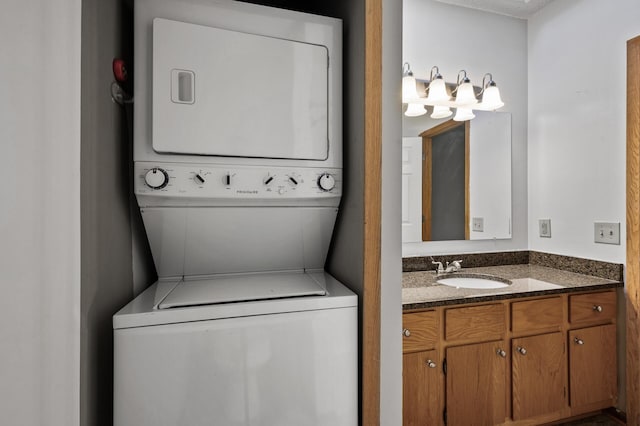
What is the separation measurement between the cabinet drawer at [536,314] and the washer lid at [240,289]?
132 centimetres

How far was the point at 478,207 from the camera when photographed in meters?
2.42

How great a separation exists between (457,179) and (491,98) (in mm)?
621

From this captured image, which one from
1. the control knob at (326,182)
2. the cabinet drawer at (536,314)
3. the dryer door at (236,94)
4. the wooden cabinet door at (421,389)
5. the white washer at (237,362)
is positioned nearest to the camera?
the white washer at (237,362)

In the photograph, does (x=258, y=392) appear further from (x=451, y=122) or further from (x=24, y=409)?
(x=451, y=122)

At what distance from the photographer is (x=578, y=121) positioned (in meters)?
2.21

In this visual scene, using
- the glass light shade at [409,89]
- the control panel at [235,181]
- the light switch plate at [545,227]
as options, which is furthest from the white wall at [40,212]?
the light switch plate at [545,227]

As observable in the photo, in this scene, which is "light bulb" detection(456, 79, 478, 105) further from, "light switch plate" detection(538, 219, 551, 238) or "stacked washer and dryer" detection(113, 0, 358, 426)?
"stacked washer and dryer" detection(113, 0, 358, 426)

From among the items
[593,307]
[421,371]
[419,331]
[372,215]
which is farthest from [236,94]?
[593,307]

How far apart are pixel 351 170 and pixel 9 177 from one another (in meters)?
0.85

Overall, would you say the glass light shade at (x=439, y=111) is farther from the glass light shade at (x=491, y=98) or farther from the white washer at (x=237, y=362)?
the white washer at (x=237, y=362)

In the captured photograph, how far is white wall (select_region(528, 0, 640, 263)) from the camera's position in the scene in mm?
2000

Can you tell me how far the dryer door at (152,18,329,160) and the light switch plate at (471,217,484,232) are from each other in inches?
70.2

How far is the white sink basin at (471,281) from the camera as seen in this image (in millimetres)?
2102

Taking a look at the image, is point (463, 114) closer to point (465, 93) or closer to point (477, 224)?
point (465, 93)
